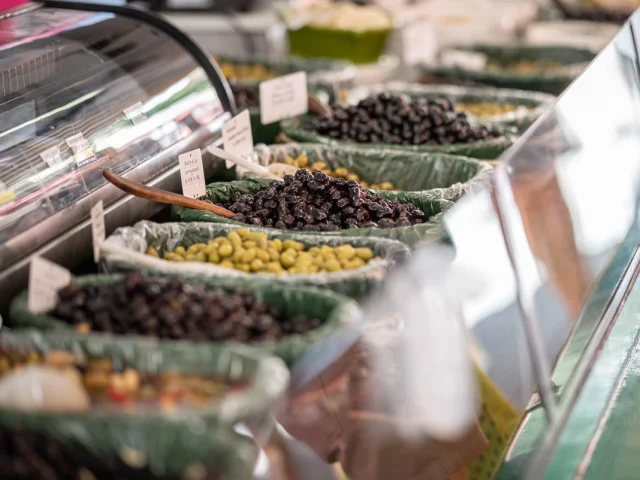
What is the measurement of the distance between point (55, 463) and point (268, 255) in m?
0.91

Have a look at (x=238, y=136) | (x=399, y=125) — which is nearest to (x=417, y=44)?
(x=399, y=125)

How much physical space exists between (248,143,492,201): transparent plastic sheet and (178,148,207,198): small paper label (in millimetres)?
487

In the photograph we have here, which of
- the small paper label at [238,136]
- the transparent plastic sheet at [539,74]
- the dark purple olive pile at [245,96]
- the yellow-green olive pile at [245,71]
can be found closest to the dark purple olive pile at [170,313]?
the small paper label at [238,136]

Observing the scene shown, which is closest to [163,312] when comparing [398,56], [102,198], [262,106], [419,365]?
[419,365]

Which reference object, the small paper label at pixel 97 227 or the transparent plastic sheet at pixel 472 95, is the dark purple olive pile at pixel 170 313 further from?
the transparent plastic sheet at pixel 472 95

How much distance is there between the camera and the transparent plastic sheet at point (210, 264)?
2.01 metres

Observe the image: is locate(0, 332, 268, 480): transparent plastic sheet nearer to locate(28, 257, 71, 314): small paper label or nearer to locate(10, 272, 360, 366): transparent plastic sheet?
locate(10, 272, 360, 366): transparent plastic sheet

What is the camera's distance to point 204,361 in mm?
1518

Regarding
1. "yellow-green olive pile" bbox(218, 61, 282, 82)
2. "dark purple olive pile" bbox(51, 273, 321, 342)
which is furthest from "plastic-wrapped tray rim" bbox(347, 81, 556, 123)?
"dark purple olive pile" bbox(51, 273, 321, 342)

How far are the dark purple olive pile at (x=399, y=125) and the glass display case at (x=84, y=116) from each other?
20.1 inches

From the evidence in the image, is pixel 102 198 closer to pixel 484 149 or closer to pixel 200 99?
pixel 200 99

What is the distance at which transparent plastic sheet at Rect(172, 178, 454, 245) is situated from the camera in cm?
236

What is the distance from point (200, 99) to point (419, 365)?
1.58 m

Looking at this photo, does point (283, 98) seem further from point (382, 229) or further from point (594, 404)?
point (594, 404)
